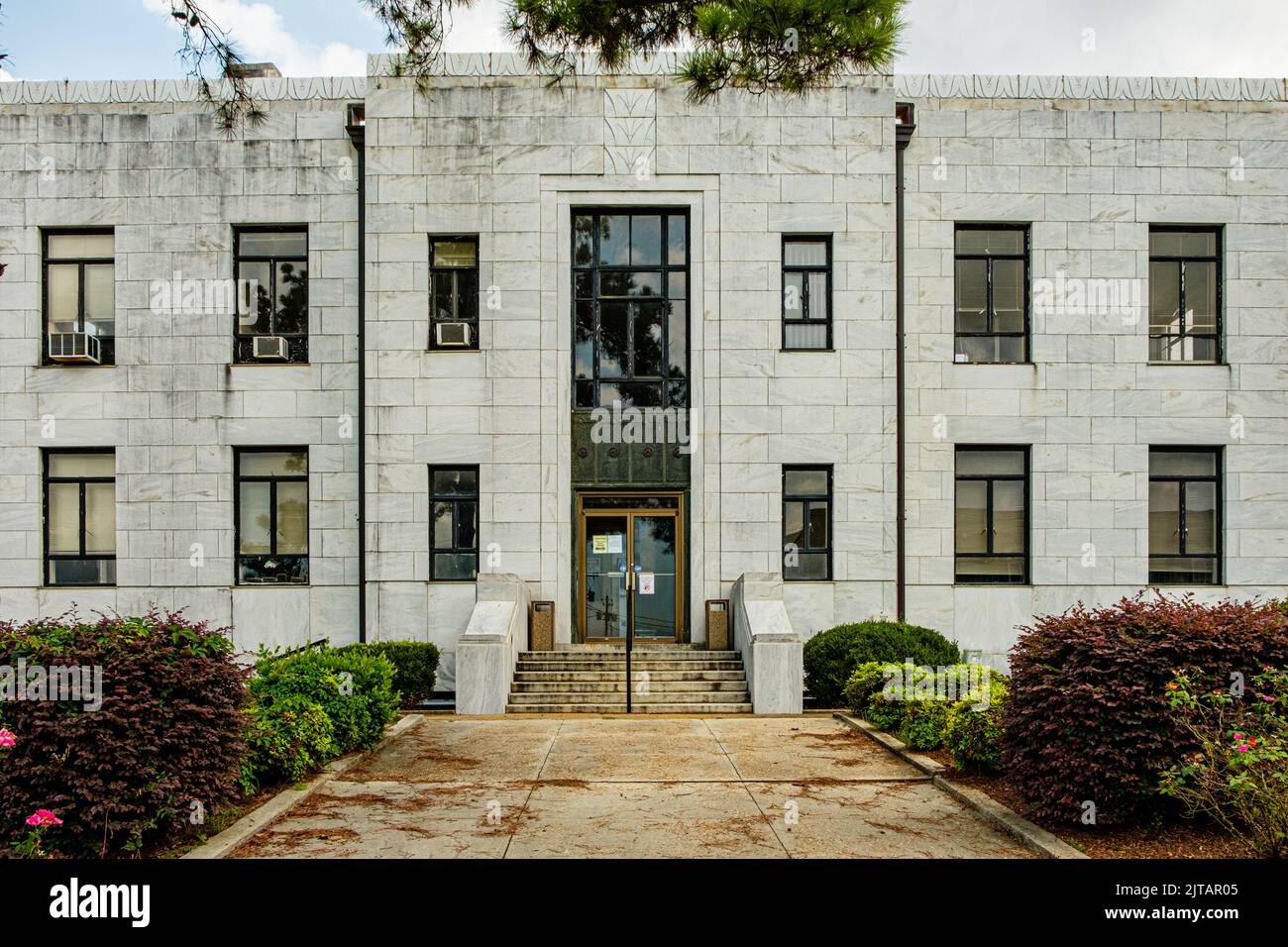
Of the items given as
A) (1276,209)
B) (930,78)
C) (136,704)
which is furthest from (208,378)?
(1276,209)

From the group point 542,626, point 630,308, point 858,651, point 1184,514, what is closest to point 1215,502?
point 1184,514

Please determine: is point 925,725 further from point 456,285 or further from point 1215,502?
point 456,285

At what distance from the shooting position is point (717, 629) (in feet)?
53.2

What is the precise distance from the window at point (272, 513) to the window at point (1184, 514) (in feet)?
52.2

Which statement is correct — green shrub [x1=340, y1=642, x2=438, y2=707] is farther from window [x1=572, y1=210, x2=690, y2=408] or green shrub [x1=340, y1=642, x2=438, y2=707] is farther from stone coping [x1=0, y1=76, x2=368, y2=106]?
stone coping [x1=0, y1=76, x2=368, y2=106]

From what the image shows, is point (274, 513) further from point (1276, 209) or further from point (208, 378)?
point (1276, 209)

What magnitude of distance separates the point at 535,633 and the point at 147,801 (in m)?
9.70

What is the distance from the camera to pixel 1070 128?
17.4 m

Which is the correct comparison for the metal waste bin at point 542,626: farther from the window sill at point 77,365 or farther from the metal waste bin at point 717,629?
the window sill at point 77,365

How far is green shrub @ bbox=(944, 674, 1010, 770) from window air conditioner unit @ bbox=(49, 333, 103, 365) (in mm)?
16083

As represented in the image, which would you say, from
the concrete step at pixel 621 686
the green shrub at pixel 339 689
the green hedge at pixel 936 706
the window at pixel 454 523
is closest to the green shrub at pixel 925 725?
the green hedge at pixel 936 706

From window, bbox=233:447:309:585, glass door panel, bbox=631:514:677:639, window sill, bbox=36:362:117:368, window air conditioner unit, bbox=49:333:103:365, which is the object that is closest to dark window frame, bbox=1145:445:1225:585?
glass door panel, bbox=631:514:677:639

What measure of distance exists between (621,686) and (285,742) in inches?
280

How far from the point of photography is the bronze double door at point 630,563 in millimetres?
17172
